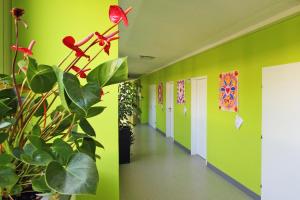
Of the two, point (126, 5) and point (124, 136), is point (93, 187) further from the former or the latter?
point (124, 136)

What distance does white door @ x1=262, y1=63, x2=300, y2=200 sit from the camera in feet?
8.35

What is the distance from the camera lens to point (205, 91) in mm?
4891

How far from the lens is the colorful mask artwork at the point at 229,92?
11.9 feet

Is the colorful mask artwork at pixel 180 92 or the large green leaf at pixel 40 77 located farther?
the colorful mask artwork at pixel 180 92

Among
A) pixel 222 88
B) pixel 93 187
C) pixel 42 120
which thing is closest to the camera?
pixel 93 187

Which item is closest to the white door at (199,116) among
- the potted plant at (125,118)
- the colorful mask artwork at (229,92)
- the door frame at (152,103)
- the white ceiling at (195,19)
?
the colorful mask artwork at (229,92)

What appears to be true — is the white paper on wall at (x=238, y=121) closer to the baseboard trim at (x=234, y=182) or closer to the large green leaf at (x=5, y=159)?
the baseboard trim at (x=234, y=182)

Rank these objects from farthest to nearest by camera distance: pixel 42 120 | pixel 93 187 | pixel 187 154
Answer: pixel 187 154, pixel 42 120, pixel 93 187

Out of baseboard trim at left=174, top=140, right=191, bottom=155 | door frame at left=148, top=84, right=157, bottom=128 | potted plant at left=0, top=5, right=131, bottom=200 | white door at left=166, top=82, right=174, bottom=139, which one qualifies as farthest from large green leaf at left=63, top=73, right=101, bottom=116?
door frame at left=148, top=84, right=157, bottom=128

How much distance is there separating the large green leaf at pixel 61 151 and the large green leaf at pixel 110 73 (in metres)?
0.19

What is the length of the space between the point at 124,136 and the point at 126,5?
294 centimetres

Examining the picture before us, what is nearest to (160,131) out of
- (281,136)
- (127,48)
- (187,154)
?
(187,154)

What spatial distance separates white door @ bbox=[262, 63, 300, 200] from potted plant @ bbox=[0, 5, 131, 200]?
2.74m

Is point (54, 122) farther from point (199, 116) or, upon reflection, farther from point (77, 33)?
point (199, 116)
